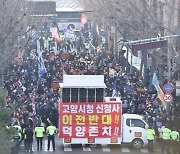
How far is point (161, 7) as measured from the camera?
130 feet

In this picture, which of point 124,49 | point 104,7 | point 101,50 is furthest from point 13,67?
point 101,50

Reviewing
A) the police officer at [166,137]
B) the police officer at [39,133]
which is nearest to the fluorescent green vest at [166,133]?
the police officer at [166,137]

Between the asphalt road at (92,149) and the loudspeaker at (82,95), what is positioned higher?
the loudspeaker at (82,95)

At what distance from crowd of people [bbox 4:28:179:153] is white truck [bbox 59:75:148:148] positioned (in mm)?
1360

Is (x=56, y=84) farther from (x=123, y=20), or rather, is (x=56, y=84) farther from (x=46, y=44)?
(x=46, y=44)

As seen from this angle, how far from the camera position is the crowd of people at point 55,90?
31328mm

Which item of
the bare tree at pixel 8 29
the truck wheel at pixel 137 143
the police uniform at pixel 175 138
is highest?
the bare tree at pixel 8 29

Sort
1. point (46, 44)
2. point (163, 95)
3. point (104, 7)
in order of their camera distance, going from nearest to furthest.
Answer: point (163, 95)
point (104, 7)
point (46, 44)

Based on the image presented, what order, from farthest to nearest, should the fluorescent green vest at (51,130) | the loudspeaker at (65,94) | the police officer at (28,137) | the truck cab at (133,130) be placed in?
the truck cab at (133,130) < the loudspeaker at (65,94) < the fluorescent green vest at (51,130) < the police officer at (28,137)

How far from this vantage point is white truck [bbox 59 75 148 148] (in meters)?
28.8

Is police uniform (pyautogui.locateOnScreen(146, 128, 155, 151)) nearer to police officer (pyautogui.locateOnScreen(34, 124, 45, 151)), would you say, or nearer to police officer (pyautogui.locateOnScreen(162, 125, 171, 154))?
police officer (pyautogui.locateOnScreen(162, 125, 171, 154))

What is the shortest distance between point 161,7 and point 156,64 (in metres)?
4.94

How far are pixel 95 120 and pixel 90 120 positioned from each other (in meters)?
0.17

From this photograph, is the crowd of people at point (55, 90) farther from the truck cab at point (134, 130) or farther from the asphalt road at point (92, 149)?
the truck cab at point (134, 130)
